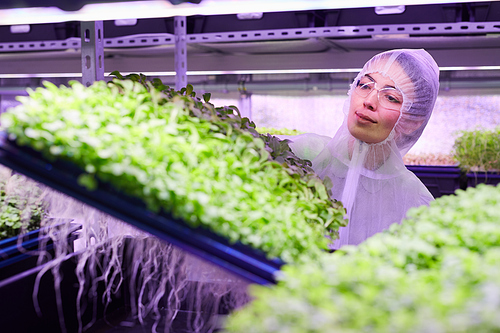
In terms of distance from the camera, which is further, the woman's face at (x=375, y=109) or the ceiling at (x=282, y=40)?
the ceiling at (x=282, y=40)

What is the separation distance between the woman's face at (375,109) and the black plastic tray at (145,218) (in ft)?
3.25

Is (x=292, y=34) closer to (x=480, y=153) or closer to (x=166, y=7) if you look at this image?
(x=166, y=7)

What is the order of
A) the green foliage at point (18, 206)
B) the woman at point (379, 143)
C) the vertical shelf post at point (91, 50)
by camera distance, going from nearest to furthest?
1. the vertical shelf post at point (91, 50)
2. the green foliage at point (18, 206)
3. the woman at point (379, 143)

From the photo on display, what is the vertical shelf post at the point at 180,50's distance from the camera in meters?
1.64

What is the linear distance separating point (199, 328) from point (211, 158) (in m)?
0.53

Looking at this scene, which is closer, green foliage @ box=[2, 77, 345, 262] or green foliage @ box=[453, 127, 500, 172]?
green foliage @ box=[2, 77, 345, 262]

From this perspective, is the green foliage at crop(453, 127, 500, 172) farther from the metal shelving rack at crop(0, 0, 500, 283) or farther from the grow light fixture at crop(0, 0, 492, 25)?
the grow light fixture at crop(0, 0, 492, 25)

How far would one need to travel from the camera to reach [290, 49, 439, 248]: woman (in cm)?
151

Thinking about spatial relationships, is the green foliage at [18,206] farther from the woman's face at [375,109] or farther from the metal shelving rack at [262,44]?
the woman's face at [375,109]

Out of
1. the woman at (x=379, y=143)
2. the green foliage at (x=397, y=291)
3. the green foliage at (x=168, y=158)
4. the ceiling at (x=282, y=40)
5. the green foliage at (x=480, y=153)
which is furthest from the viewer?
the green foliage at (x=480, y=153)

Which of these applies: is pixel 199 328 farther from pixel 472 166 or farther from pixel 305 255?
pixel 472 166

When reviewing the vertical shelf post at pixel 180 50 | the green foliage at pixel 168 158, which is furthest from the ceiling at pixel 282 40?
the green foliage at pixel 168 158

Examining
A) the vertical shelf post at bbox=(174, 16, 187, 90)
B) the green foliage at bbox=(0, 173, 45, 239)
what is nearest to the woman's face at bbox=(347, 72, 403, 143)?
the vertical shelf post at bbox=(174, 16, 187, 90)

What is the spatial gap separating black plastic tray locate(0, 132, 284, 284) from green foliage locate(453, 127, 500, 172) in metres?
2.57
